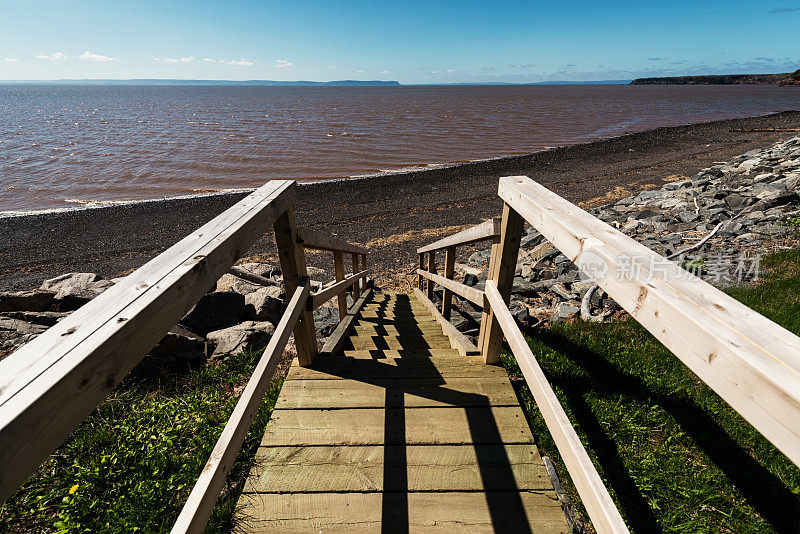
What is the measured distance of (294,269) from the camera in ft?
8.77

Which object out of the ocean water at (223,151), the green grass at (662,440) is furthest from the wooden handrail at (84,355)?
the ocean water at (223,151)

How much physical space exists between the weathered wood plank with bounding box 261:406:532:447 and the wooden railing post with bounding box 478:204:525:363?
516 mm

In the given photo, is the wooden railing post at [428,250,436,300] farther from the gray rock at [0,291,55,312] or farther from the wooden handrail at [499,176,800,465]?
the gray rock at [0,291,55,312]

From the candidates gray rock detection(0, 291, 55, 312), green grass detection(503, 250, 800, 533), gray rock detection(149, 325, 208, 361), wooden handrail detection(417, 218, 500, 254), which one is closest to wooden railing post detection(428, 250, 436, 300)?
wooden handrail detection(417, 218, 500, 254)

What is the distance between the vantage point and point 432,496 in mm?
1991

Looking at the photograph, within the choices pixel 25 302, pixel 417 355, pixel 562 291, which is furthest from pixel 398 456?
pixel 25 302

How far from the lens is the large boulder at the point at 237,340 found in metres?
3.89

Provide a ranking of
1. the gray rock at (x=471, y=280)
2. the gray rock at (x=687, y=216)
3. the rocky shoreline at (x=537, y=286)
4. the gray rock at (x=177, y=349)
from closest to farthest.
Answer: the gray rock at (x=177, y=349), the rocky shoreline at (x=537, y=286), the gray rock at (x=471, y=280), the gray rock at (x=687, y=216)

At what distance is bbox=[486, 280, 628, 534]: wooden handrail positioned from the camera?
129 cm

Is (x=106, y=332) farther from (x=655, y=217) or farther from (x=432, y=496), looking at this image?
(x=655, y=217)

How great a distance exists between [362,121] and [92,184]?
29.2 meters

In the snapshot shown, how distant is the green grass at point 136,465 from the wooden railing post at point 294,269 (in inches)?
16.8

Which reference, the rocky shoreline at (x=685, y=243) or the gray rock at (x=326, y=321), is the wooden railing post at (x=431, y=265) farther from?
the gray rock at (x=326, y=321)

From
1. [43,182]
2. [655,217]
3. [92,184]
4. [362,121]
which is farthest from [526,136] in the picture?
[43,182]
